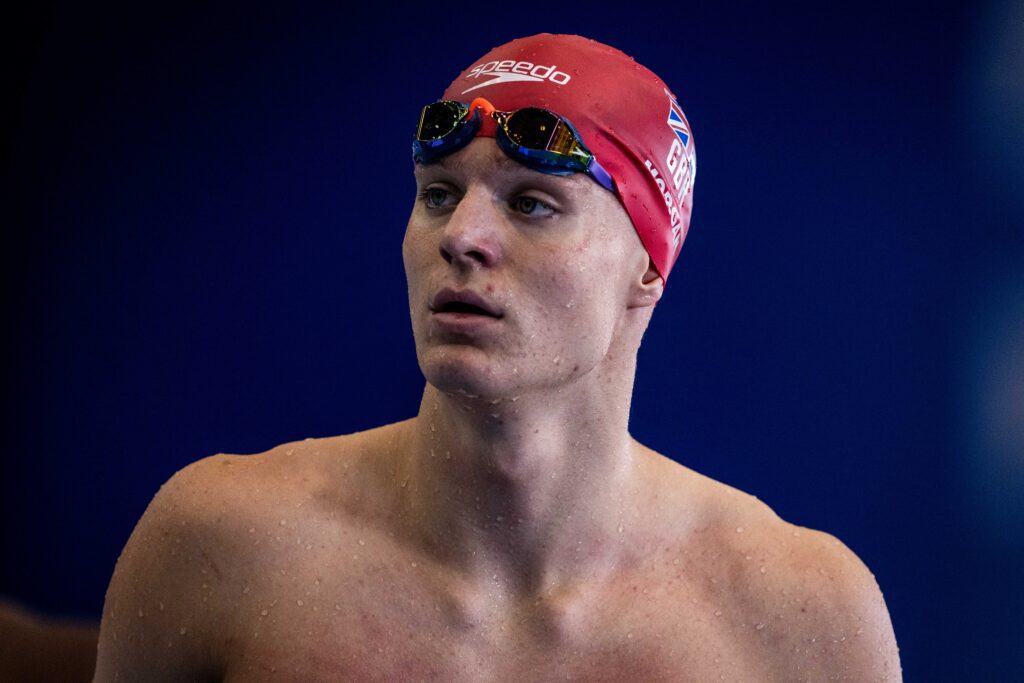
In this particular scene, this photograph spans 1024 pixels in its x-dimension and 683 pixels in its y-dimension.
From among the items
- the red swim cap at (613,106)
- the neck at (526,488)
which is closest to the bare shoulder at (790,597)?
the neck at (526,488)

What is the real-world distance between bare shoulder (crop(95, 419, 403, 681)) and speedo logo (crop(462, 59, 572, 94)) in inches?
31.1

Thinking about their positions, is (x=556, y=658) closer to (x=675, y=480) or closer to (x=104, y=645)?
(x=675, y=480)

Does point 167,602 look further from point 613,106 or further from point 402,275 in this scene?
point 613,106

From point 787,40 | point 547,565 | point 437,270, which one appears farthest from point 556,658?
point 787,40

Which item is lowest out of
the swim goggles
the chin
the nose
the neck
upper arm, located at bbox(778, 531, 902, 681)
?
upper arm, located at bbox(778, 531, 902, 681)

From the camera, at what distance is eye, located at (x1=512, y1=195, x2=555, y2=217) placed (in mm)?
1907

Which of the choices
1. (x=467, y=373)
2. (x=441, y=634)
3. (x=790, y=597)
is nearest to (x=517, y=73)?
(x=467, y=373)

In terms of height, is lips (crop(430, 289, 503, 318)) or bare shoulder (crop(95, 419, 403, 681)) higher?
lips (crop(430, 289, 503, 318))

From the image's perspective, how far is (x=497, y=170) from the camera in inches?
74.6

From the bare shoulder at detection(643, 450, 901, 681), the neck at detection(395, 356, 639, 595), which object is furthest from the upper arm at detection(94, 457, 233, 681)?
the bare shoulder at detection(643, 450, 901, 681)

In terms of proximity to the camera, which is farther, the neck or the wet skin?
the neck

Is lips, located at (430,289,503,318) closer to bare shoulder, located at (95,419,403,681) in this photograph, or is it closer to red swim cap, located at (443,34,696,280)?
red swim cap, located at (443,34,696,280)

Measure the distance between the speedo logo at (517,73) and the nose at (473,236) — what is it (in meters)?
0.24

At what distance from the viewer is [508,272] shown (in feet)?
6.08
